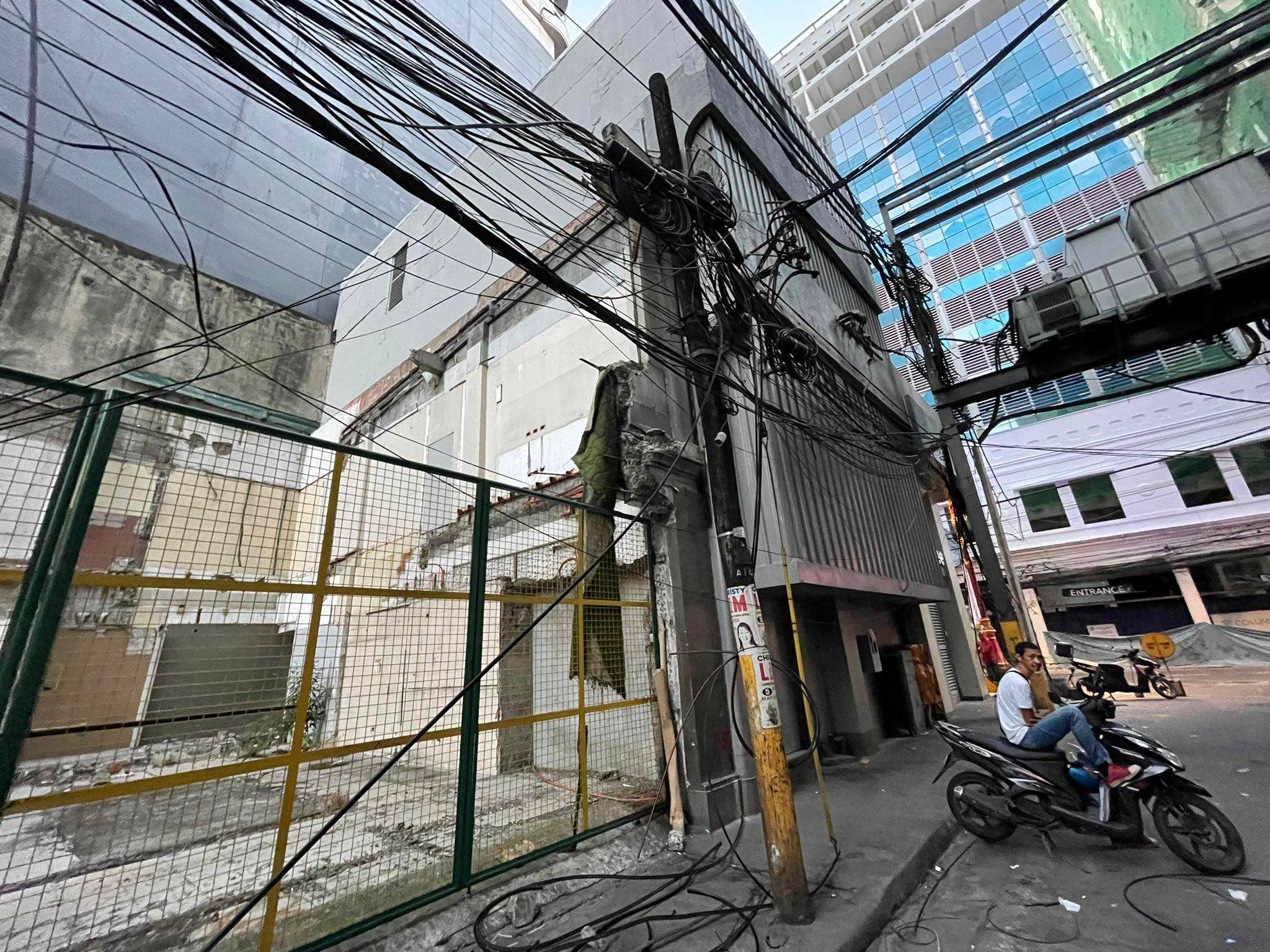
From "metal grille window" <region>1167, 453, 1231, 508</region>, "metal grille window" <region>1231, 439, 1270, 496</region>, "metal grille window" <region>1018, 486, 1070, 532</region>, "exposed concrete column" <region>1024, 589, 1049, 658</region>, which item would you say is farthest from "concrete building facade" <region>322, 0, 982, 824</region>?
"metal grille window" <region>1231, 439, 1270, 496</region>

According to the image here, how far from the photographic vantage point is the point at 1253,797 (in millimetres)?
4234

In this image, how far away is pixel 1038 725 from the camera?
13.0ft

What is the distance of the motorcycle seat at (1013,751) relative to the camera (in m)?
3.83

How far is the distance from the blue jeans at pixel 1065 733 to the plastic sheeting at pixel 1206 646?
13.7 meters

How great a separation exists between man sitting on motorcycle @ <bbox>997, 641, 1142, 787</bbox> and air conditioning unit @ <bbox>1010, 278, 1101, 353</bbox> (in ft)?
20.1

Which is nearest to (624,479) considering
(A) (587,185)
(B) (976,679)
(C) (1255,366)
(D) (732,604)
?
(D) (732,604)

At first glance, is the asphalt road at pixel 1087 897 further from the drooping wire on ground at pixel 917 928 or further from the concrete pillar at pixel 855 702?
the concrete pillar at pixel 855 702

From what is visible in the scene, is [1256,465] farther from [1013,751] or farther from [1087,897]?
[1087,897]

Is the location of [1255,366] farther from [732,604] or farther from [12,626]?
[12,626]

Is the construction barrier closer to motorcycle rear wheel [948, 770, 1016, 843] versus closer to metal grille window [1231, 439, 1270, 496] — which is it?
motorcycle rear wheel [948, 770, 1016, 843]

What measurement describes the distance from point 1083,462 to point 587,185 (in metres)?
21.6

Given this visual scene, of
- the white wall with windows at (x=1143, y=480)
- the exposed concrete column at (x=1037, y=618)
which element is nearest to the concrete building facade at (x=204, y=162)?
the white wall with windows at (x=1143, y=480)

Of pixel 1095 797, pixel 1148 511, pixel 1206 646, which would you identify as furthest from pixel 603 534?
pixel 1148 511

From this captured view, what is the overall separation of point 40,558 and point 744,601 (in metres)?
3.67
